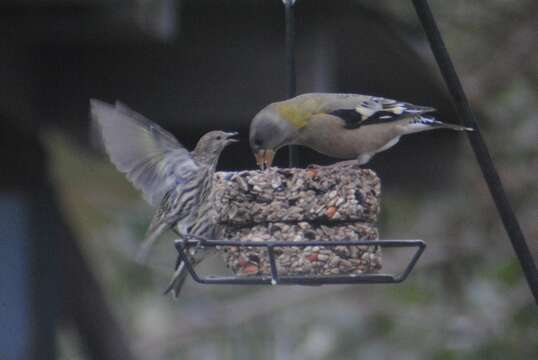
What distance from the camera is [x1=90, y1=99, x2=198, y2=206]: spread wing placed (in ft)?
10.2

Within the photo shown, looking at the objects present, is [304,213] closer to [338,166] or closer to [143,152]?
[338,166]

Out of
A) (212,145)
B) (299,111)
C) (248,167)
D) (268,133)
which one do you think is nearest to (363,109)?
(299,111)

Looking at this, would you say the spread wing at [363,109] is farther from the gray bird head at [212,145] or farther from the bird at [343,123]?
the gray bird head at [212,145]

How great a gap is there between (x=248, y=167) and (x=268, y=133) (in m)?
1.72

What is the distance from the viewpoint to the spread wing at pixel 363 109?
3.14 metres

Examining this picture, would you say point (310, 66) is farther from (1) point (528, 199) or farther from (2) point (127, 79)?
(1) point (528, 199)

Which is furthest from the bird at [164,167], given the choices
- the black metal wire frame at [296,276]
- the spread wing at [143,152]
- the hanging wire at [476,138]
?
the hanging wire at [476,138]

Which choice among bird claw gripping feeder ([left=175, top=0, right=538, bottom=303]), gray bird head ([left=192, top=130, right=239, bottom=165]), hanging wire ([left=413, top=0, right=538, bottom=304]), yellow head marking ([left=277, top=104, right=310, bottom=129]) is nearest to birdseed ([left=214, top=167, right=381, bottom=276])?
bird claw gripping feeder ([left=175, top=0, right=538, bottom=303])

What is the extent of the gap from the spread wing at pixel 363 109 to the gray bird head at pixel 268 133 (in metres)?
0.17

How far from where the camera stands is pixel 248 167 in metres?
4.72

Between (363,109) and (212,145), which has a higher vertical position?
(363,109)

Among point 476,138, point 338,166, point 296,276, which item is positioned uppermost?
point 476,138

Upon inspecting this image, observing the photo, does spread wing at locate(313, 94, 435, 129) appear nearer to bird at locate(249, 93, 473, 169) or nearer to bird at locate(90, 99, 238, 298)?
bird at locate(249, 93, 473, 169)

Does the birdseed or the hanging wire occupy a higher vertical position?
the hanging wire
